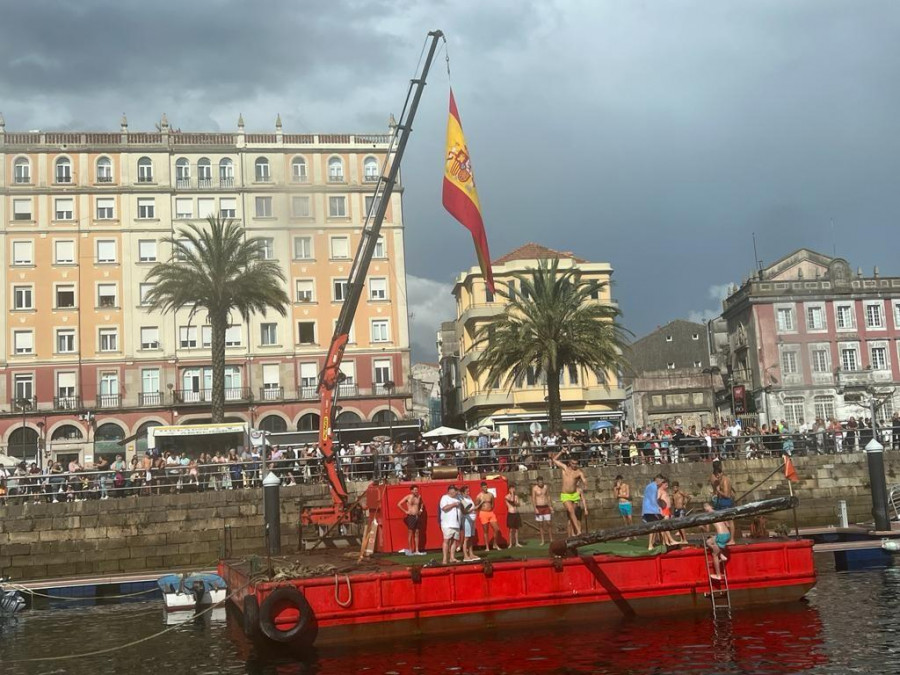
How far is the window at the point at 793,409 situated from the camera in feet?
219

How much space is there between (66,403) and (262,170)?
19.2 metres

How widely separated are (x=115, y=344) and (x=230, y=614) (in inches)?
1699

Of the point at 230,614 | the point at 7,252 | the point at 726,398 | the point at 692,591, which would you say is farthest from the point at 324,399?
the point at 726,398

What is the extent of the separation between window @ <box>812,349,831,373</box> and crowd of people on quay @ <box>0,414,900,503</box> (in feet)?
94.6

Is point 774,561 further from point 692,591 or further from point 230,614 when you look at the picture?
point 230,614

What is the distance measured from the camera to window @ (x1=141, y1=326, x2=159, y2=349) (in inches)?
2462

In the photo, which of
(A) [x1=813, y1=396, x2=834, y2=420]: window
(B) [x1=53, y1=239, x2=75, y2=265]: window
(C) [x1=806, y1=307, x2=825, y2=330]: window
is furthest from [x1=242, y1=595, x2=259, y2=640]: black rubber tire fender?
(C) [x1=806, y1=307, x2=825, y2=330]: window

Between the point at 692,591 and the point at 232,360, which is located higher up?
the point at 232,360

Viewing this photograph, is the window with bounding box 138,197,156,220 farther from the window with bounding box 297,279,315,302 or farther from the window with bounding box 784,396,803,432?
the window with bounding box 784,396,803,432

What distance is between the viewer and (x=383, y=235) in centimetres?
6562

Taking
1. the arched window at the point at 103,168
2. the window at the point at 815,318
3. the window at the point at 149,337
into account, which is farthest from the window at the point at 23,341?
the window at the point at 815,318

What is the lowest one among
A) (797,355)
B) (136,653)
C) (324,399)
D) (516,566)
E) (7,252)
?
(136,653)

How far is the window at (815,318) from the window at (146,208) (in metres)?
45.0

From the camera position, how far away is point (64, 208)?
63000 millimetres
